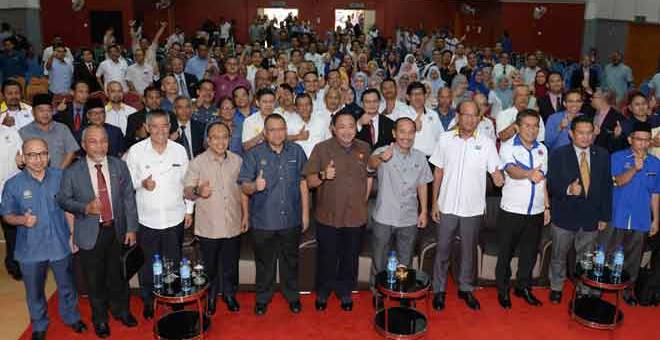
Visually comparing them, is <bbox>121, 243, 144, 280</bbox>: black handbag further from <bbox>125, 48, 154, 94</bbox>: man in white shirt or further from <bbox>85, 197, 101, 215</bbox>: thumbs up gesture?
<bbox>125, 48, 154, 94</bbox>: man in white shirt

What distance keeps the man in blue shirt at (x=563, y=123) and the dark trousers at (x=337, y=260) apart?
7.71ft

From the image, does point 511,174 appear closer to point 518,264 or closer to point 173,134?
point 518,264

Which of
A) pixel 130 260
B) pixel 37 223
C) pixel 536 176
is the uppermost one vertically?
pixel 536 176

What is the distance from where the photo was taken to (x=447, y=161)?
205 inches

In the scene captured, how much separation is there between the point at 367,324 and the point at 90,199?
2.50 m

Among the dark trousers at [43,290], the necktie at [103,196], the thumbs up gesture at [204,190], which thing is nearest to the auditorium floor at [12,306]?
the dark trousers at [43,290]

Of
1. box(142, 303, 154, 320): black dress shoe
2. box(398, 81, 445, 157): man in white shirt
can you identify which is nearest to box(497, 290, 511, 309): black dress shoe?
box(398, 81, 445, 157): man in white shirt

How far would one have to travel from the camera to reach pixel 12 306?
18.0 feet

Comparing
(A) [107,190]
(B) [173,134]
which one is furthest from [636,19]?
(A) [107,190]

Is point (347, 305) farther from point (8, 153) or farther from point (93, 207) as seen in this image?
point (8, 153)

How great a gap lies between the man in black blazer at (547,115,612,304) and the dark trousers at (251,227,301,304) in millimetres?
2287

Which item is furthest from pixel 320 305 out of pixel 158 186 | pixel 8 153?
pixel 8 153

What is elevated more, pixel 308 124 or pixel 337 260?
pixel 308 124

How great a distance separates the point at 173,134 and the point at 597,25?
52.2 ft
